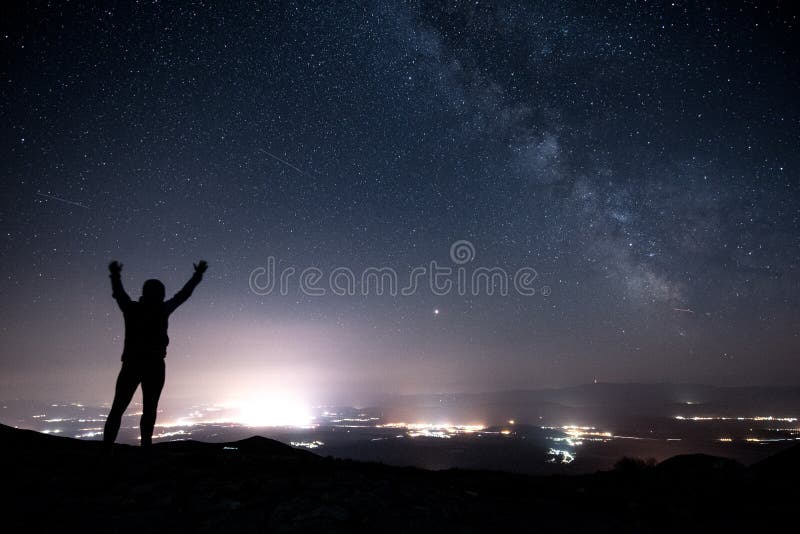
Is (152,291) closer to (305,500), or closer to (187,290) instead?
(187,290)

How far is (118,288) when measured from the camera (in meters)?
5.93

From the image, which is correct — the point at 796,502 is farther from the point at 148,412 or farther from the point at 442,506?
the point at 148,412

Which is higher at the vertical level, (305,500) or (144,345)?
(144,345)

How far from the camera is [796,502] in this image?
5805 millimetres

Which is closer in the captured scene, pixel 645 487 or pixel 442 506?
pixel 442 506

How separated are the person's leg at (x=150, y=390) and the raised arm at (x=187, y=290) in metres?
0.94

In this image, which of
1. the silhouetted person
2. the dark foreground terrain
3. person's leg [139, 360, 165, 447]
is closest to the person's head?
the silhouetted person

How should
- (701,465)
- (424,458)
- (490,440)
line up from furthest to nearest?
(490,440) < (424,458) < (701,465)

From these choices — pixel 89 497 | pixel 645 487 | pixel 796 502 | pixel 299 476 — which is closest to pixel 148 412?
pixel 89 497

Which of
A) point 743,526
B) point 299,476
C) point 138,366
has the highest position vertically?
point 138,366

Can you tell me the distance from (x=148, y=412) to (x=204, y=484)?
187 cm

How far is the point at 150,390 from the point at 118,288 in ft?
5.67

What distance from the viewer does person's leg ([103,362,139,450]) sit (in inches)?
214

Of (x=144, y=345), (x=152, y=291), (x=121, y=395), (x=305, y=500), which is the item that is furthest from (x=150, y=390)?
(x=305, y=500)
